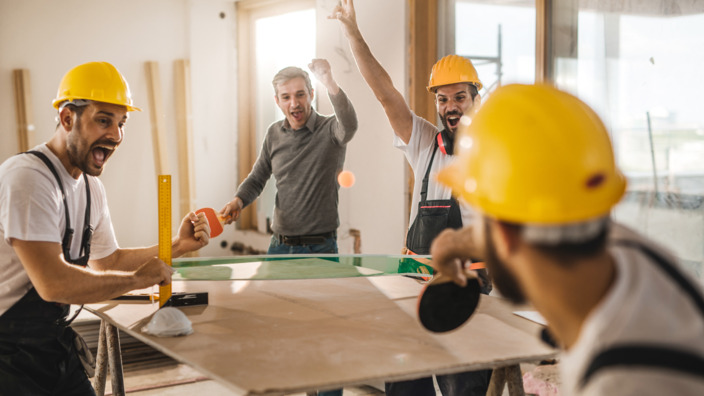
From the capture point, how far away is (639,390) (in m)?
0.74

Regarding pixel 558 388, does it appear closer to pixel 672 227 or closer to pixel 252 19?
pixel 672 227

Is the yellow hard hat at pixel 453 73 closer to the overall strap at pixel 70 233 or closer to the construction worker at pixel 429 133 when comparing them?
the construction worker at pixel 429 133

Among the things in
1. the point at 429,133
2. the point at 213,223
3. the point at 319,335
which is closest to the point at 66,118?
the point at 213,223

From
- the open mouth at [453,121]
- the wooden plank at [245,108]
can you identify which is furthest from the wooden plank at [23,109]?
the open mouth at [453,121]

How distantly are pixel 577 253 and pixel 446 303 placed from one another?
87cm

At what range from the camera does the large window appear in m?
3.04

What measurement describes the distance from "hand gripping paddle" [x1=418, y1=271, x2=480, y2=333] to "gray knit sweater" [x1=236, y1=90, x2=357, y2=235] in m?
2.20

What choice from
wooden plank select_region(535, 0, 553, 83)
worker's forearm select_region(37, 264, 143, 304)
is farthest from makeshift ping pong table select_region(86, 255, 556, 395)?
wooden plank select_region(535, 0, 553, 83)

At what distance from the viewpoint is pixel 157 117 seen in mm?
6609

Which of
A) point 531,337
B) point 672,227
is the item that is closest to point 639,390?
point 531,337

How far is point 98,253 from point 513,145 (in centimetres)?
208

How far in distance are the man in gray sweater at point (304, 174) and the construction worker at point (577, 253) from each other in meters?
2.88

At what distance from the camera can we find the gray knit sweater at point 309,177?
3.92m

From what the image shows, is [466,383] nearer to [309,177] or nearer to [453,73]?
[453,73]
